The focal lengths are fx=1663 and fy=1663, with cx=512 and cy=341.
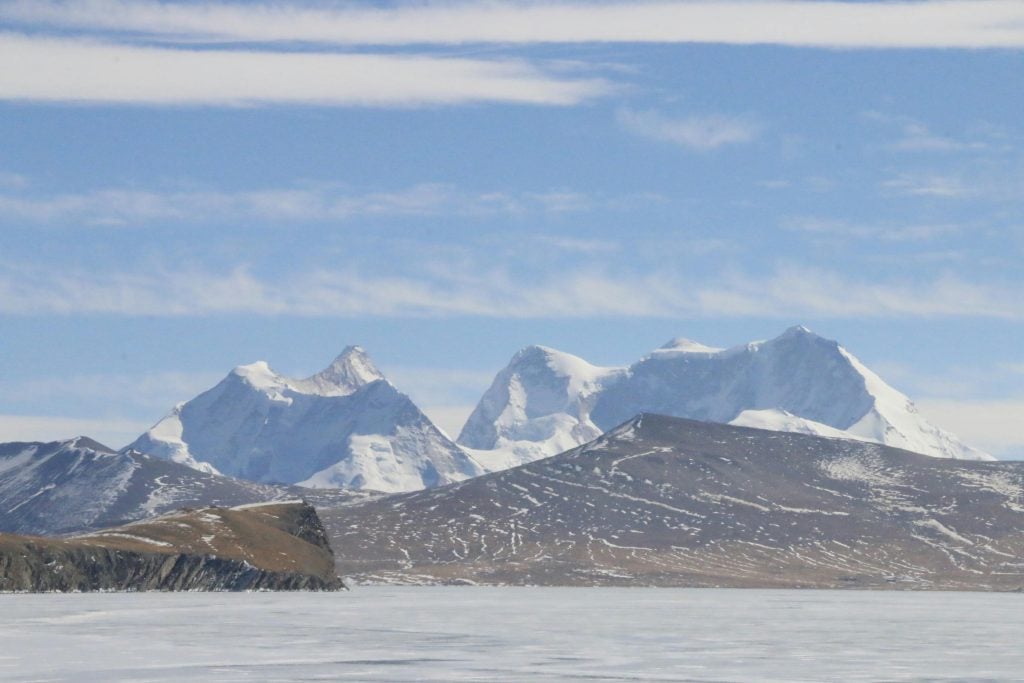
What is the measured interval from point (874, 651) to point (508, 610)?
294 feet

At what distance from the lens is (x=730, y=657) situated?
106 m

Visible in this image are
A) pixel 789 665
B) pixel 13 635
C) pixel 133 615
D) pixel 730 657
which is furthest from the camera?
pixel 133 615

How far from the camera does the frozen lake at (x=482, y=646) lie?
9120 cm

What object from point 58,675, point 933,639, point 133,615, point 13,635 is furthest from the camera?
point 133,615

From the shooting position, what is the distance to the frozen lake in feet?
299

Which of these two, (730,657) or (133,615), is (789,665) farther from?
(133,615)

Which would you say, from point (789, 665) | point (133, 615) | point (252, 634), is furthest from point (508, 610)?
point (789, 665)

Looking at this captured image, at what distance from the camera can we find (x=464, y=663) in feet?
325

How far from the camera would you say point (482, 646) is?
116 meters

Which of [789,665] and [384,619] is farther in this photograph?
[384,619]

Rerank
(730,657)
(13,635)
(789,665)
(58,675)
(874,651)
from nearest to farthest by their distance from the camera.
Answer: (58,675) → (789,665) → (730,657) → (874,651) → (13,635)

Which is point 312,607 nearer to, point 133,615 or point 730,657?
point 133,615

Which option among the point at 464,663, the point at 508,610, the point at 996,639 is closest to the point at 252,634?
the point at 464,663

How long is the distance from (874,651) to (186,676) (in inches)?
1934
